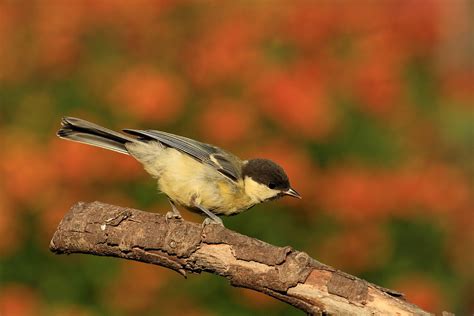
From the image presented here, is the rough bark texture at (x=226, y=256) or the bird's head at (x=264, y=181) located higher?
the bird's head at (x=264, y=181)

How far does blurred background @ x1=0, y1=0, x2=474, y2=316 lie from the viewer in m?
5.14

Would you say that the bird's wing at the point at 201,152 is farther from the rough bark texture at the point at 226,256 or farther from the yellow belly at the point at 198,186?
the rough bark texture at the point at 226,256

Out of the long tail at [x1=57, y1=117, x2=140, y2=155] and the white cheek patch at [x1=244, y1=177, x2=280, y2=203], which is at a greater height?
the white cheek patch at [x1=244, y1=177, x2=280, y2=203]

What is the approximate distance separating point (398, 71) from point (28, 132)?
3115 millimetres

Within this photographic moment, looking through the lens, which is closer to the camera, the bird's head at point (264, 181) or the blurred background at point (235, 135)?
the bird's head at point (264, 181)

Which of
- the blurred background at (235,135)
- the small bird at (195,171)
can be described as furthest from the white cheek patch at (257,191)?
the blurred background at (235,135)

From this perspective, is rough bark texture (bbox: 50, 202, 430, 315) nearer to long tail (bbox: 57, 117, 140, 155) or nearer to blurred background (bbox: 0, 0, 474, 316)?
long tail (bbox: 57, 117, 140, 155)

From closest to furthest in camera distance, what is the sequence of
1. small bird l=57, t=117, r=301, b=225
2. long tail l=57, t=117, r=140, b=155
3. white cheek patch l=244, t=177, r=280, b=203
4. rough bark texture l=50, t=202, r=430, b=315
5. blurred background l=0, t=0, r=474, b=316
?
rough bark texture l=50, t=202, r=430, b=315
long tail l=57, t=117, r=140, b=155
small bird l=57, t=117, r=301, b=225
white cheek patch l=244, t=177, r=280, b=203
blurred background l=0, t=0, r=474, b=316

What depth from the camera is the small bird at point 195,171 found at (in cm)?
442

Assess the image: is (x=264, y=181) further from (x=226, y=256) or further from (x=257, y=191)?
(x=226, y=256)

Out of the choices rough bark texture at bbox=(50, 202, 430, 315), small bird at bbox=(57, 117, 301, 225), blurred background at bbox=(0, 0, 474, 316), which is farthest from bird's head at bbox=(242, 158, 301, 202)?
rough bark texture at bbox=(50, 202, 430, 315)

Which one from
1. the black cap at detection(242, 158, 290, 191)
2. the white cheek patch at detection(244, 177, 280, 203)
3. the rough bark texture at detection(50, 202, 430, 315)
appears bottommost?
the rough bark texture at detection(50, 202, 430, 315)

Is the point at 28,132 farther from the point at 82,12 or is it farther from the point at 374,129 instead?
the point at 374,129

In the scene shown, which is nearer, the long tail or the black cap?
the long tail
